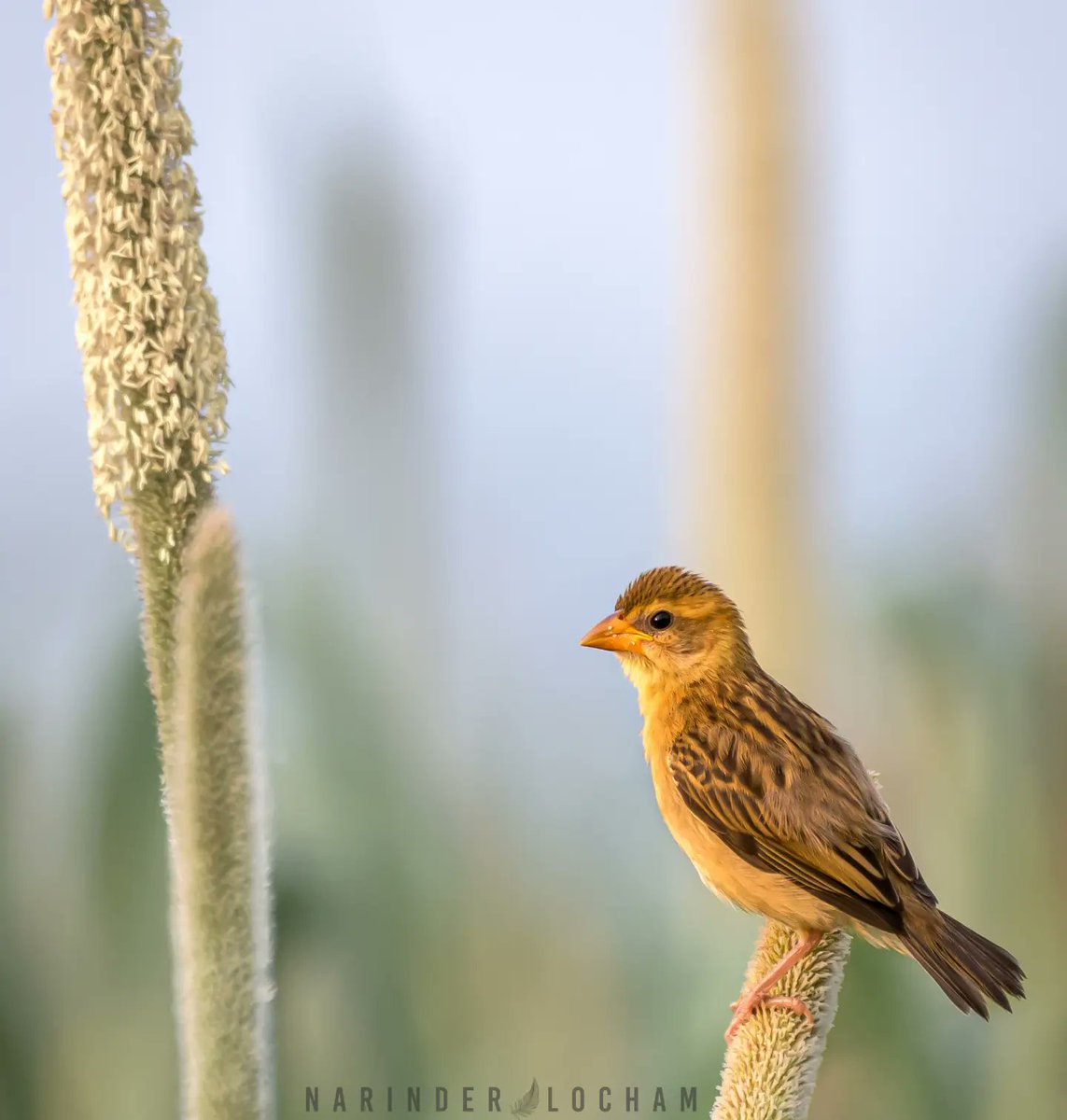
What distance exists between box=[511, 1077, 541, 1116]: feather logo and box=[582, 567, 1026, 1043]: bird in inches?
11.9

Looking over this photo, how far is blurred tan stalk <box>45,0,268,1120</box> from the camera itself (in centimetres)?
58

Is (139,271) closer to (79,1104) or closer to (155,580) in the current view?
(155,580)

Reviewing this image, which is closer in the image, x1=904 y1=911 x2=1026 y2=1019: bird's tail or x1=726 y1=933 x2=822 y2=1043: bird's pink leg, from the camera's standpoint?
x1=726 y1=933 x2=822 y2=1043: bird's pink leg

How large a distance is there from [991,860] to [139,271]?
3.08 feet

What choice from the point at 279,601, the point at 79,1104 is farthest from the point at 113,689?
the point at 79,1104

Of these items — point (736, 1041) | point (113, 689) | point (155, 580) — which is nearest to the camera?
point (155, 580)

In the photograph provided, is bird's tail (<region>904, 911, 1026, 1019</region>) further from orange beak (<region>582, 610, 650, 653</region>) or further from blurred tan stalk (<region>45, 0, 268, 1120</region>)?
blurred tan stalk (<region>45, 0, 268, 1120</region>)

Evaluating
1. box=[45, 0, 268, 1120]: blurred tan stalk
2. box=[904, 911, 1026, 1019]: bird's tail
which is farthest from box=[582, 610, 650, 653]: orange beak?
box=[45, 0, 268, 1120]: blurred tan stalk

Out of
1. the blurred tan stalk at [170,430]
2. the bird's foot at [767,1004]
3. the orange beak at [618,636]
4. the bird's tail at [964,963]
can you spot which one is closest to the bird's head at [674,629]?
the orange beak at [618,636]

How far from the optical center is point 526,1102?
49.6 inches

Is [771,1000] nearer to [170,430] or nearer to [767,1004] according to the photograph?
[767,1004]

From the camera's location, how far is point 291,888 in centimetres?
Answer: 121

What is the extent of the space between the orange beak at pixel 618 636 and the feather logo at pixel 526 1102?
0.42m

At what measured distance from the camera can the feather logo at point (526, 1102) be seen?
1.25 metres
